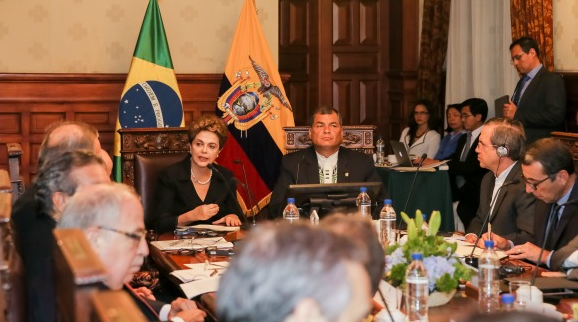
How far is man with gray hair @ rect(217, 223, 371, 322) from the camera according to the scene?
1419 mm

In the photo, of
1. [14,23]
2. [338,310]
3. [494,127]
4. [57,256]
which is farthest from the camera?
[14,23]

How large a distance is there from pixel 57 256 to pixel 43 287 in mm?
685

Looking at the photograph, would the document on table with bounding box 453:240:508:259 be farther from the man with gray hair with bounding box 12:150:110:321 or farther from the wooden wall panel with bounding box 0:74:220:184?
the wooden wall panel with bounding box 0:74:220:184

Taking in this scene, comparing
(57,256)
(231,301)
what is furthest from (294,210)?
(231,301)

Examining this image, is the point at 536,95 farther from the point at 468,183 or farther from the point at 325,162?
the point at 325,162

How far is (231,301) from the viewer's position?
1.48m

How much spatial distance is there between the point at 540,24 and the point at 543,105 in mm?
818

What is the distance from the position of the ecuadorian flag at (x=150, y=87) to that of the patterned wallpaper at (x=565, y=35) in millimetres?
3114

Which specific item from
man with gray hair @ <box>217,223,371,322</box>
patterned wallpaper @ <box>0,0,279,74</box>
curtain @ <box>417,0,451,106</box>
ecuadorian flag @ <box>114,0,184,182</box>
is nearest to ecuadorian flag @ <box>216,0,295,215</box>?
patterned wallpaper @ <box>0,0,279,74</box>

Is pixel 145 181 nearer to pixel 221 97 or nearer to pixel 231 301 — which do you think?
pixel 221 97

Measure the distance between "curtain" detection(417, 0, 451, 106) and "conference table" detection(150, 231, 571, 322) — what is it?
5.52 metres

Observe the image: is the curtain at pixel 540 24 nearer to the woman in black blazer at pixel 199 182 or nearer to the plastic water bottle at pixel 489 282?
the woman in black blazer at pixel 199 182

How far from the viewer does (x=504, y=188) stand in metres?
4.66

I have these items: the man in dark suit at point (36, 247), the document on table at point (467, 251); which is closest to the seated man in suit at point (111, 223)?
the man in dark suit at point (36, 247)
